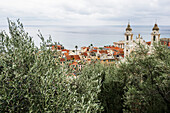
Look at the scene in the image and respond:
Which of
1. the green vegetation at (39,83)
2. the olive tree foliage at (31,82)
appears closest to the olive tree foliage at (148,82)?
the green vegetation at (39,83)

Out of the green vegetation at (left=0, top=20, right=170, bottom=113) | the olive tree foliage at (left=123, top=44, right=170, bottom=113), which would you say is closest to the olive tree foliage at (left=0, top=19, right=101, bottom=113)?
the green vegetation at (left=0, top=20, right=170, bottom=113)

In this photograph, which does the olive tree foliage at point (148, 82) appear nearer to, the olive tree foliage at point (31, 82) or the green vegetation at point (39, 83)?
the green vegetation at point (39, 83)

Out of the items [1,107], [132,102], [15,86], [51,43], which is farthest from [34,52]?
[132,102]

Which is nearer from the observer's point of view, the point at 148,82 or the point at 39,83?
the point at 39,83

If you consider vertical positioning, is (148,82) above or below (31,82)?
below

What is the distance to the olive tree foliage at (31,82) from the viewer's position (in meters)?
3.71

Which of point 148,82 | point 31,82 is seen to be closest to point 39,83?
point 31,82

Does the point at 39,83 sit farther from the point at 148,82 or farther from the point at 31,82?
the point at 148,82

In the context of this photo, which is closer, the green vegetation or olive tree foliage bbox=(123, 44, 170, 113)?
the green vegetation

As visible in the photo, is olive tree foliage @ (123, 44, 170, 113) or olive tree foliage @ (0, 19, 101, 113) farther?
olive tree foliage @ (123, 44, 170, 113)

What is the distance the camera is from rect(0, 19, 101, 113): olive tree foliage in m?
3.71

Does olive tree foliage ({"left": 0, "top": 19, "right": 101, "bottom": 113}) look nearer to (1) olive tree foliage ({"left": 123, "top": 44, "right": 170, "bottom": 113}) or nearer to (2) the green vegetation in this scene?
(2) the green vegetation

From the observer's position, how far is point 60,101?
386 cm

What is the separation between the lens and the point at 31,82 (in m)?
4.12
